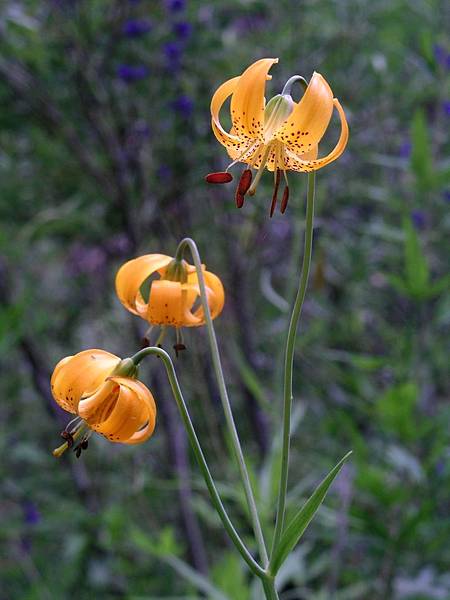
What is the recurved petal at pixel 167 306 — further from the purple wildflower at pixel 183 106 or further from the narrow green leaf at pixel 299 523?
the purple wildflower at pixel 183 106

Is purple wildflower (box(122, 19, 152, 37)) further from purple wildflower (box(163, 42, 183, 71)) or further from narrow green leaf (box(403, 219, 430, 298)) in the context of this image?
narrow green leaf (box(403, 219, 430, 298))

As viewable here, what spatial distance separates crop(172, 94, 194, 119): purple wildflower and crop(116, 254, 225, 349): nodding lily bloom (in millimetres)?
1127

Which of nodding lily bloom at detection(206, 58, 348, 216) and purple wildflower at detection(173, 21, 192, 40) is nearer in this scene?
nodding lily bloom at detection(206, 58, 348, 216)

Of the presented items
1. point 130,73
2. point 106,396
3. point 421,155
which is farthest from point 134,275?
point 130,73

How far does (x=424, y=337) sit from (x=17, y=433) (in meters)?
1.29

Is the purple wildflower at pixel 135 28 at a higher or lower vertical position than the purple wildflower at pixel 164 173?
higher

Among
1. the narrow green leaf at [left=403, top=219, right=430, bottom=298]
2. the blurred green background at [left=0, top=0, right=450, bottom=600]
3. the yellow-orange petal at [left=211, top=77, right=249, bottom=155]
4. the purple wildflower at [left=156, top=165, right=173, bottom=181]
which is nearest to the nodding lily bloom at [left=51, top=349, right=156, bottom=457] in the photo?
the yellow-orange petal at [left=211, top=77, right=249, bottom=155]

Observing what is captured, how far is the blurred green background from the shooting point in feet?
5.18

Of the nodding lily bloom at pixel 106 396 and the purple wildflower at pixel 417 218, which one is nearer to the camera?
the nodding lily bloom at pixel 106 396

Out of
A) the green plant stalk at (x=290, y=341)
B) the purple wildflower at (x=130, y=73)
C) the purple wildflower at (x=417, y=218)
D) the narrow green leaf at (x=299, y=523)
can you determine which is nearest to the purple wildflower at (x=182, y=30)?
the purple wildflower at (x=130, y=73)

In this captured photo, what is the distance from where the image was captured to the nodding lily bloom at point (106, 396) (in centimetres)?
65

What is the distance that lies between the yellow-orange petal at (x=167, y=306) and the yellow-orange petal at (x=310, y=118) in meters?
0.18

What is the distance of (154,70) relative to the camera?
6.16 feet

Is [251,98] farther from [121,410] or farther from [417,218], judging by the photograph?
[417,218]
